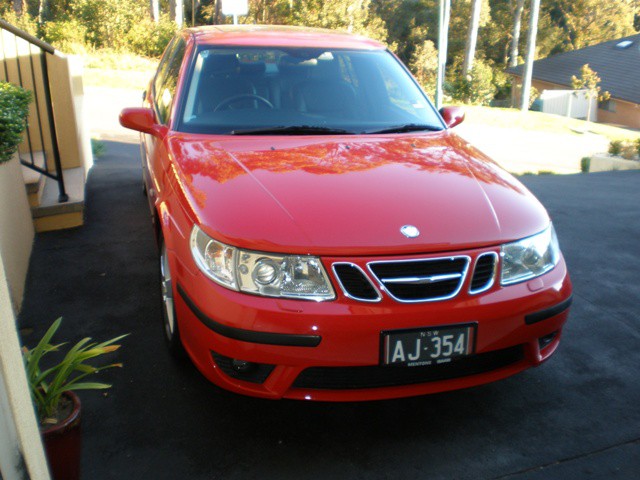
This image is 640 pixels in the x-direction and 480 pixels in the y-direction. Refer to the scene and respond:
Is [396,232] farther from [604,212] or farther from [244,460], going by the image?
[604,212]

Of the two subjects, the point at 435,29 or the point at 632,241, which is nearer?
the point at 632,241

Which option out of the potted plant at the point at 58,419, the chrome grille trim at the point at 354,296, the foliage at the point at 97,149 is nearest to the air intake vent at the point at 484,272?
the chrome grille trim at the point at 354,296

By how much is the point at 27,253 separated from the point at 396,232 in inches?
125

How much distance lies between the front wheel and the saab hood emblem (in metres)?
1.14

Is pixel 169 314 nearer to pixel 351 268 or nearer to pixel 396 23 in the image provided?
pixel 351 268

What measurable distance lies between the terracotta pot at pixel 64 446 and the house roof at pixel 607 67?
4248 centimetres

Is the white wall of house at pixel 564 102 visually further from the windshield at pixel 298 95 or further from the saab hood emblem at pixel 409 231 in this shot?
the saab hood emblem at pixel 409 231

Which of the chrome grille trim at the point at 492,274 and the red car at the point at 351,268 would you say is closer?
the red car at the point at 351,268

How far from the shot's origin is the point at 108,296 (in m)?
4.23

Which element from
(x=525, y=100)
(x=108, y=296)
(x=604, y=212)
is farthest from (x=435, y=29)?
(x=108, y=296)

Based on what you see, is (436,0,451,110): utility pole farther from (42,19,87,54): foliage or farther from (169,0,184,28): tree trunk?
(42,19,87,54): foliage

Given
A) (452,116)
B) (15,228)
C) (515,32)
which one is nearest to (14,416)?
(15,228)

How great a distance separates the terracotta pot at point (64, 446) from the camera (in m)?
2.20

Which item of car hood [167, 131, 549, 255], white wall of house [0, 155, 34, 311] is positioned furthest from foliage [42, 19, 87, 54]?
car hood [167, 131, 549, 255]
